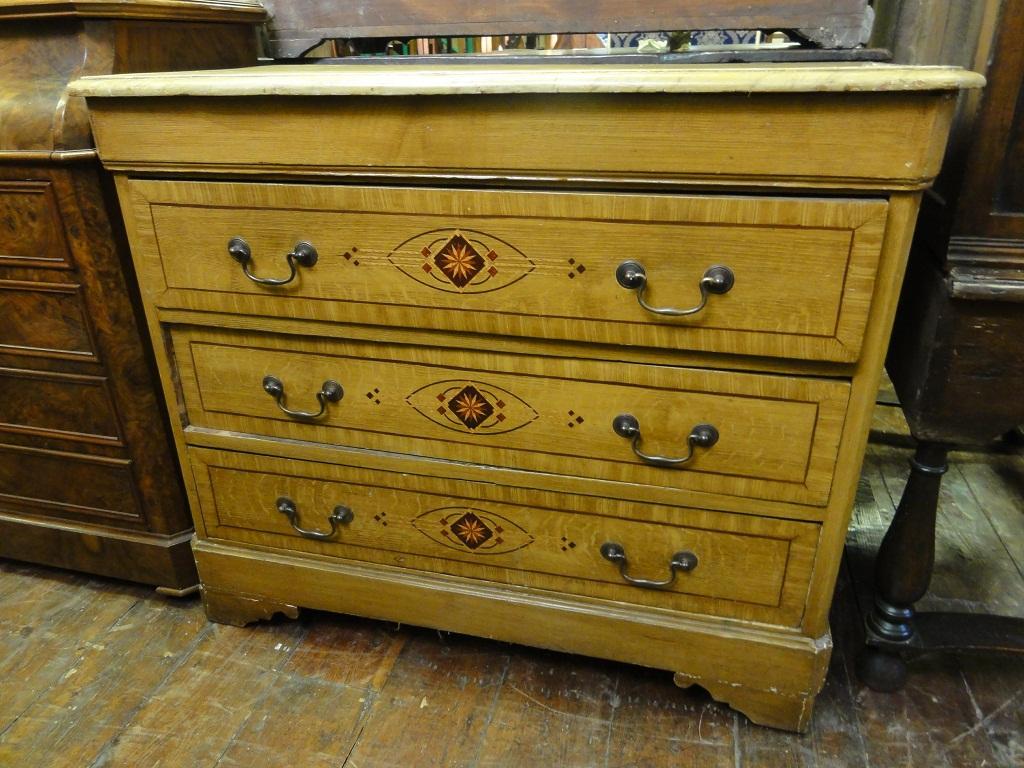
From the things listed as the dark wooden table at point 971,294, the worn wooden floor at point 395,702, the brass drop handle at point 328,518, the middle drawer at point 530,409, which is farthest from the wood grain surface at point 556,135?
the worn wooden floor at point 395,702

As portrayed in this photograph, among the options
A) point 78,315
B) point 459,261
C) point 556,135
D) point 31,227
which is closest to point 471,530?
point 459,261

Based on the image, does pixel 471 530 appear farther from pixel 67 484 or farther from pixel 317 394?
pixel 67 484

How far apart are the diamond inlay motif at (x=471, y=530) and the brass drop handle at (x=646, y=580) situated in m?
0.18

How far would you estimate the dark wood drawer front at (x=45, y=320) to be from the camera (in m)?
1.12

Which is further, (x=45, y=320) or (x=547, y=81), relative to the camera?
(x=45, y=320)

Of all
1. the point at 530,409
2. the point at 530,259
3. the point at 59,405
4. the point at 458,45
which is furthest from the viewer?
the point at 458,45

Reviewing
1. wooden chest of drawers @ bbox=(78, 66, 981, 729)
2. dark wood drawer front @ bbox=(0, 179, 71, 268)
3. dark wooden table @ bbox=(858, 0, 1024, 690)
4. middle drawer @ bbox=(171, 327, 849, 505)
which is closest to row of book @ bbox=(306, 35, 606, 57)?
wooden chest of drawers @ bbox=(78, 66, 981, 729)

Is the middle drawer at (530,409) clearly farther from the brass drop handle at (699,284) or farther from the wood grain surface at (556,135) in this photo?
the wood grain surface at (556,135)

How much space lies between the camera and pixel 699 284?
83cm

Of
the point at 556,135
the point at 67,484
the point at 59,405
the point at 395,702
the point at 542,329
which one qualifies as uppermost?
the point at 556,135

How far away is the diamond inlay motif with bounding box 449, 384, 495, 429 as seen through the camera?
0.99 meters

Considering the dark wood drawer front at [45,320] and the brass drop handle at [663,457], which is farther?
the dark wood drawer front at [45,320]

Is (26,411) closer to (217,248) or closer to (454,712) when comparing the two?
(217,248)

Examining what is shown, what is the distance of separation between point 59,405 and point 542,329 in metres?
0.86
